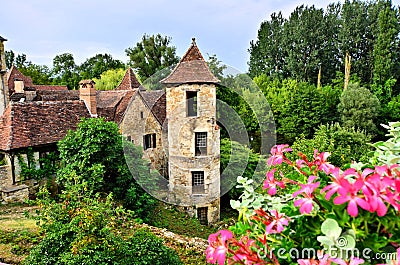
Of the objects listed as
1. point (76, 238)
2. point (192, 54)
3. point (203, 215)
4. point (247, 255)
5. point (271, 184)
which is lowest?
point (203, 215)

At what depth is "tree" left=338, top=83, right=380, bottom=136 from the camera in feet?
86.9

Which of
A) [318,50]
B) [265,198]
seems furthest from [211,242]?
[318,50]

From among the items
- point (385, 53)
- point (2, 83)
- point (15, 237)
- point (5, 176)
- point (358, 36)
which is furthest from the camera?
point (358, 36)

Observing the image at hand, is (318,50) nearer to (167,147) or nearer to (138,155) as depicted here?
(167,147)

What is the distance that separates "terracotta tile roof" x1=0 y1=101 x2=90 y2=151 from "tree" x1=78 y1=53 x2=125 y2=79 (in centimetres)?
3426

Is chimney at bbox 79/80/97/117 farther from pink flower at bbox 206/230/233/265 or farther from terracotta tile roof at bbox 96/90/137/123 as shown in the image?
pink flower at bbox 206/230/233/265

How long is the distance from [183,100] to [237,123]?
7.54m

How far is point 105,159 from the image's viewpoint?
12070 mm

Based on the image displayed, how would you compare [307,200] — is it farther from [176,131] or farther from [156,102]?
[156,102]

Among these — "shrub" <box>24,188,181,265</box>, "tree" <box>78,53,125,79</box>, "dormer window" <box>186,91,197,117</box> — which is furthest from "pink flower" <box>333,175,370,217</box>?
"tree" <box>78,53,125,79</box>

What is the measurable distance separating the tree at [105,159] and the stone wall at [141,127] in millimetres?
4839

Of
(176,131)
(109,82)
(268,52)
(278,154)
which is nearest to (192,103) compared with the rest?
(176,131)

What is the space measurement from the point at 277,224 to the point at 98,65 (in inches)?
2090

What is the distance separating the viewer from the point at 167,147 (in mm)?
16328
